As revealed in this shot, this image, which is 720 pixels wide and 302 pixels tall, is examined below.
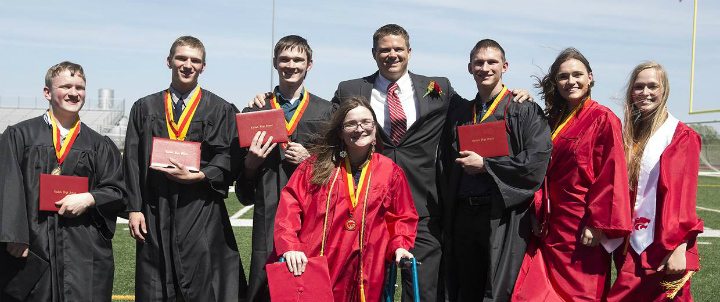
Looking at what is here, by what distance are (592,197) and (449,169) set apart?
3.48 ft

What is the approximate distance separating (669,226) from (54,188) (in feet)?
12.2

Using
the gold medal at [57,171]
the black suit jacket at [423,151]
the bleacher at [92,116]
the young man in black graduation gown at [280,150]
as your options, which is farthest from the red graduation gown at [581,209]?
the bleacher at [92,116]

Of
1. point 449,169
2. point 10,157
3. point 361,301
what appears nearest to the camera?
point 361,301

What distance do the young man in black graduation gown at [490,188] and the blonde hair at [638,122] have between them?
493mm

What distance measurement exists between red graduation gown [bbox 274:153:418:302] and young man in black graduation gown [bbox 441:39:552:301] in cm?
57

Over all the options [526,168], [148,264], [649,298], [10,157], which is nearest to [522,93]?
[526,168]

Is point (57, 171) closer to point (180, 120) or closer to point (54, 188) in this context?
point (54, 188)

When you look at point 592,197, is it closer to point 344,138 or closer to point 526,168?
point 526,168

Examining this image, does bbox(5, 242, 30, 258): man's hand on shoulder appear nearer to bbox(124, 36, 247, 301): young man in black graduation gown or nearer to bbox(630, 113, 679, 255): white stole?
bbox(124, 36, 247, 301): young man in black graduation gown

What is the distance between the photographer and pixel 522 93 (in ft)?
17.5

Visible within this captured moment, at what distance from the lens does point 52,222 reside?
17.3 ft

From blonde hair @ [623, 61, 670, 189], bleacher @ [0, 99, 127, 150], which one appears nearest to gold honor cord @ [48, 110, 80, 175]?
blonde hair @ [623, 61, 670, 189]

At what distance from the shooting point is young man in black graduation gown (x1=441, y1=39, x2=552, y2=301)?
507 centimetres

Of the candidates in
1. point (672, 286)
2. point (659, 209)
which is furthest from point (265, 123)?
point (672, 286)
